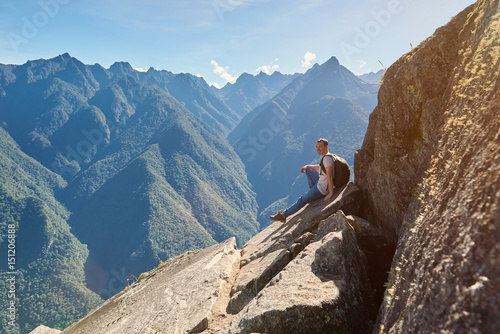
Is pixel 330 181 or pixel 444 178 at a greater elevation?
pixel 330 181

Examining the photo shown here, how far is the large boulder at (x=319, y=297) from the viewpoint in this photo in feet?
17.6

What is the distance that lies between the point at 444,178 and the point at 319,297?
3.39 m

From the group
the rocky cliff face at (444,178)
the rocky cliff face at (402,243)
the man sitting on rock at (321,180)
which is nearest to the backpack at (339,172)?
the man sitting on rock at (321,180)

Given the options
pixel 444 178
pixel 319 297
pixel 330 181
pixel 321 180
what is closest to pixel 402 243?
pixel 444 178

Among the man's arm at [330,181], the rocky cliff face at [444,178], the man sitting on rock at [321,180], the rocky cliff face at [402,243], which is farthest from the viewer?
the man sitting on rock at [321,180]

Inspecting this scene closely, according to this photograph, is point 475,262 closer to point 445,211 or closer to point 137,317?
point 445,211

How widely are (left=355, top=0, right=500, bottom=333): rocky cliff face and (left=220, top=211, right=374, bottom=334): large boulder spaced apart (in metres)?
0.74

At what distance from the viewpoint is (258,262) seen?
10.1 meters

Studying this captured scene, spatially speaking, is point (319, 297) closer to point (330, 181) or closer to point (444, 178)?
point (444, 178)

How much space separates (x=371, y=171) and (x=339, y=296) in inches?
234

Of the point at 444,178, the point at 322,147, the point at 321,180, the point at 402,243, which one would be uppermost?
the point at 322,147

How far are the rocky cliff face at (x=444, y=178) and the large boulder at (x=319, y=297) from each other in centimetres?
74

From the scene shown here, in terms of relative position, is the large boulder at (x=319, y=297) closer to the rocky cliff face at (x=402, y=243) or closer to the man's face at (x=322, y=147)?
the rocky cliff face at (x=402, y=243)

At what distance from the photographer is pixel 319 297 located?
5.57 m
